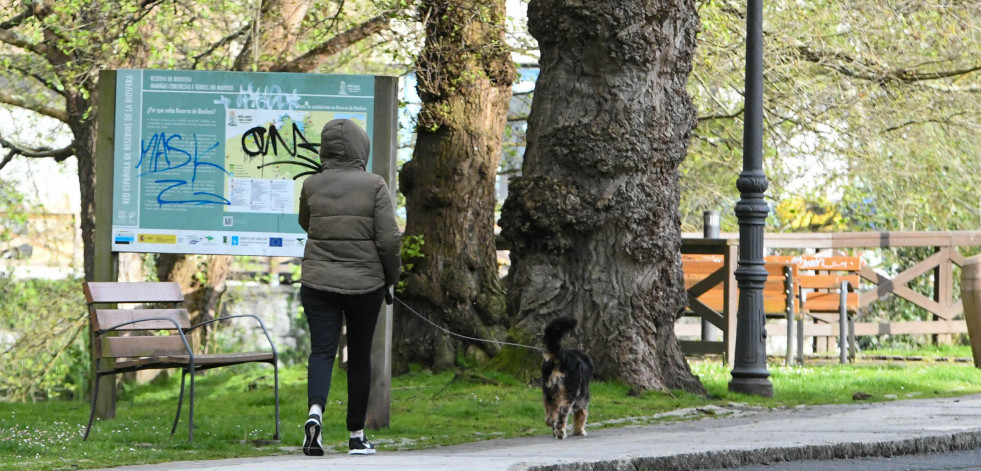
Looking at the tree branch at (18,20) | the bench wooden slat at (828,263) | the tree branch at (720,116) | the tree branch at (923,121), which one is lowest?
the bench wooden slat at (828,263)

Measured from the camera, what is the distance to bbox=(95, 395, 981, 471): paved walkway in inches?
276

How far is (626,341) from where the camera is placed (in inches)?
432

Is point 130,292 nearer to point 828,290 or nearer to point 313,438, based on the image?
point 313,438

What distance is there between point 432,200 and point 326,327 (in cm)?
574

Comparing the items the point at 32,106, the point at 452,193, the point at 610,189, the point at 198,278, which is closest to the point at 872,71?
the point at 452,193

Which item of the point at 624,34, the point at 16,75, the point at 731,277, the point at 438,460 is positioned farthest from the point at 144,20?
the point at 438,460

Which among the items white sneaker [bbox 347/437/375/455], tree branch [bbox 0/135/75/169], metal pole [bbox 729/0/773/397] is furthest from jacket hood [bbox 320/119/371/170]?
tree branch [bbox 0/135/75/169]

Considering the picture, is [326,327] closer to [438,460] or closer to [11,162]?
[438,460]

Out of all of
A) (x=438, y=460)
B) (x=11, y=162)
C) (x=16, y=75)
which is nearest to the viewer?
(x=438, y=460)

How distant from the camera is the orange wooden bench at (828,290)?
595 inches

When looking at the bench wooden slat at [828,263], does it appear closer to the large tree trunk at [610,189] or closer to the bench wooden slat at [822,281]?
the bench wooden slat at [822,281]

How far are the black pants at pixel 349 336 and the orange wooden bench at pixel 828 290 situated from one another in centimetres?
794

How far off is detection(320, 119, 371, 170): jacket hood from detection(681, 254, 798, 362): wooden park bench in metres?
7.30

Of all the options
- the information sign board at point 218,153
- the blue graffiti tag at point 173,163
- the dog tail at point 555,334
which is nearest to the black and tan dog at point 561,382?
the dog tail at point 555,334
